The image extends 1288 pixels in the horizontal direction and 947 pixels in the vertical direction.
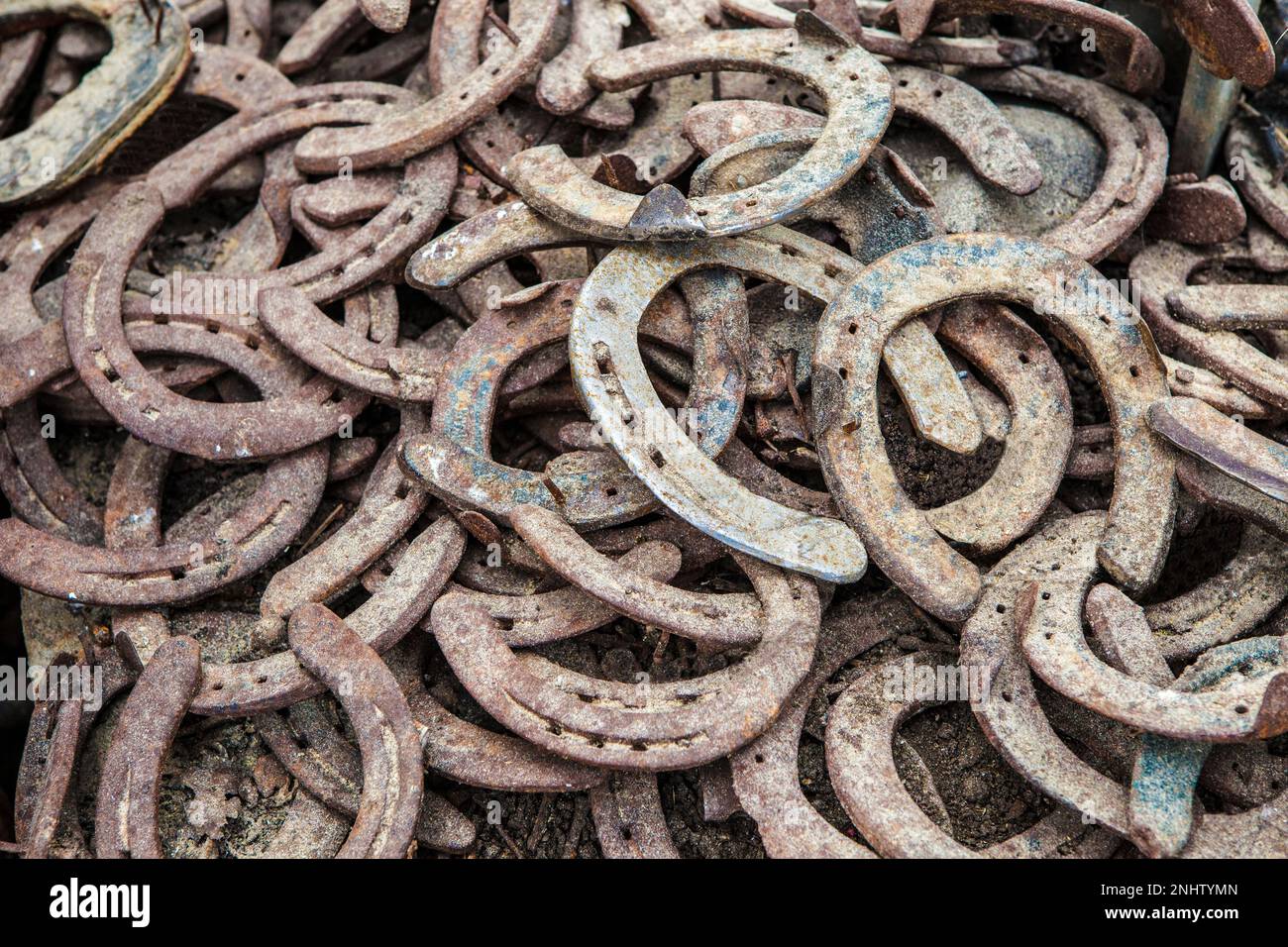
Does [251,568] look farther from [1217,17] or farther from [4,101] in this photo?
[1217,17]

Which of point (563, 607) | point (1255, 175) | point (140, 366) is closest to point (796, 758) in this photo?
point (563, 607)

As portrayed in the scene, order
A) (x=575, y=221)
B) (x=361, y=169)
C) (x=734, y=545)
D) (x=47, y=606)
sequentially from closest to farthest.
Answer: (x=734, y=545)
(x=575, y=221)
(x=47, y=606)
(x=361, y=169)

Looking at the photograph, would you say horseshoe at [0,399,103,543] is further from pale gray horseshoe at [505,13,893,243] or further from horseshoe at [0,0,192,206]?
pale gray horseshoe at [505,13,893,243]

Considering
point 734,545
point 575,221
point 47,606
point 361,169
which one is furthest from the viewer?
point 361,169

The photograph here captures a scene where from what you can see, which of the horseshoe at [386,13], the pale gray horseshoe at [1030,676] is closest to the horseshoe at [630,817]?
the pale gray horseshoe at [1030,676]

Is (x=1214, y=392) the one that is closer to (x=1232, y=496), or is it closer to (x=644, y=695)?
(x=1232, y=496)

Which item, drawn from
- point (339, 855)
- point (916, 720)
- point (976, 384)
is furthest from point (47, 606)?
point (976, 384)

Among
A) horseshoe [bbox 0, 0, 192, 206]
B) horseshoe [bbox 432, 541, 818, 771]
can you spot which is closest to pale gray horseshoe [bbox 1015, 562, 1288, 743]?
horseshoe [bbox 432, 541, 818, 771]

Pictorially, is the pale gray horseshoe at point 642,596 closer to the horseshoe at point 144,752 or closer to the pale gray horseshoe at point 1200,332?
the horseshoe at point 144,752
